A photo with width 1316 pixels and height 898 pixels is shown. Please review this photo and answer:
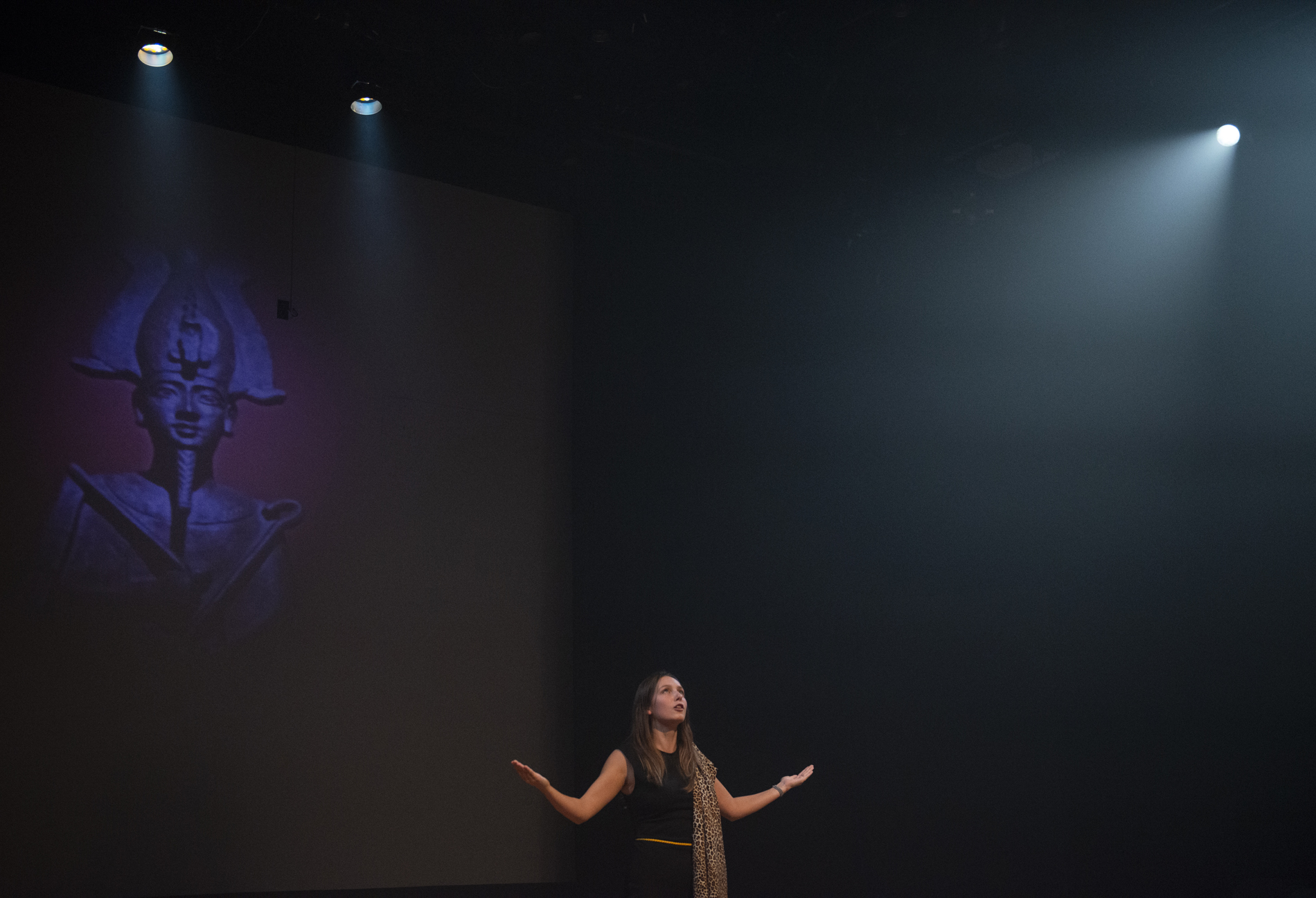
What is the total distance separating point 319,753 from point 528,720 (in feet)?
3.97

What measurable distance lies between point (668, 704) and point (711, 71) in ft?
10.5

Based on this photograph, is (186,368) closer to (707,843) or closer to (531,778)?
(531,778)

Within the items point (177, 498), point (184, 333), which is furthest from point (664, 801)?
point (184, 333)

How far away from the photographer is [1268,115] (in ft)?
14.3

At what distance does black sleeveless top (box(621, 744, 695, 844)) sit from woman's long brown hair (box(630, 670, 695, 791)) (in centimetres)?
3

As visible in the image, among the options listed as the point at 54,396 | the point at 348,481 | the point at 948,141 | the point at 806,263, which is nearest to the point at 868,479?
the point at 806,263

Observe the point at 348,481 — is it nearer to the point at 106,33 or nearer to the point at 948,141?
the point at 106,33

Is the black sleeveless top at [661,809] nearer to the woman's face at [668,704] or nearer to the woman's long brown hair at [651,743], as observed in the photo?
the woman's long brown hair at [651,743]

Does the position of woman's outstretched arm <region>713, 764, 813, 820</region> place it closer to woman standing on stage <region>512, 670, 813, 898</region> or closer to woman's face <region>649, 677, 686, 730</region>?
woman standing on stage <region>512, 670, 813, 898</region>

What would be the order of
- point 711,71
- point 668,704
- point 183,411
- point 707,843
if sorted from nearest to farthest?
1. point 707,843
2. point 668,704
3. point 711,71
4. point 183,411

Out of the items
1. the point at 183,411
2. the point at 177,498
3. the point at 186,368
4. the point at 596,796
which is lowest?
the point at 596,796

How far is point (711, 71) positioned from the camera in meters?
5.37

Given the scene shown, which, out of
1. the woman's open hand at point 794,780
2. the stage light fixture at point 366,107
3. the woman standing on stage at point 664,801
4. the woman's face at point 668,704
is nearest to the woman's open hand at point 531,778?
the woman standing on stage at point 664,801

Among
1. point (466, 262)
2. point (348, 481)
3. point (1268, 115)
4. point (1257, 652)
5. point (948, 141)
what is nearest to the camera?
point (1257, 652)
